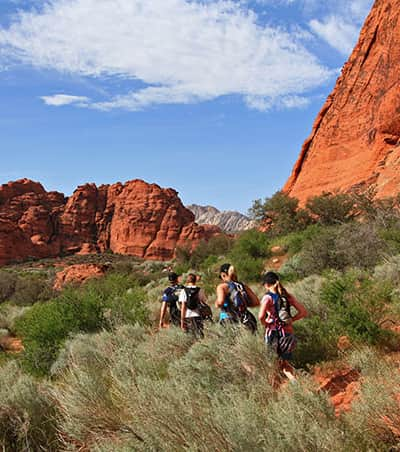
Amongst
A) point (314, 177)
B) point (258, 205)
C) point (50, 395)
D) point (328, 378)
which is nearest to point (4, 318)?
point (50, 395)

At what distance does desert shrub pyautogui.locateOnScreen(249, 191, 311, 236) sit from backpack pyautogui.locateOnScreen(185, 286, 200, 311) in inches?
847

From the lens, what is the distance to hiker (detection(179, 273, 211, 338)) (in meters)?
6.89

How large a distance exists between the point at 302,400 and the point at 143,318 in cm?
730

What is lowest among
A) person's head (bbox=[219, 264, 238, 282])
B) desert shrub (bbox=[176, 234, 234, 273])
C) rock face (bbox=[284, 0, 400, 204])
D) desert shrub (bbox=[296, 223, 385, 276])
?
person's head (bbox=[219, 264, 238, 282])

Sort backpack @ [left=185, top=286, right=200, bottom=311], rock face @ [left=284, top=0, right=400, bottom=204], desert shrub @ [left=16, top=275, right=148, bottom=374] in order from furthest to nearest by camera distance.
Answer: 1. rock face @ [left=284, top=0, right=400, bottom=204]
2. desert shrub @ [left=16, top=275, right=148, bottom=374]
3. backpack @ [left=185, top=286, right=200, bottom=311]

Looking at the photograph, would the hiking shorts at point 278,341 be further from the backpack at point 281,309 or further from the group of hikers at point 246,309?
the backpack at point 281,309

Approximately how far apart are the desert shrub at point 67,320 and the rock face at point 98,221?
71.1 meters

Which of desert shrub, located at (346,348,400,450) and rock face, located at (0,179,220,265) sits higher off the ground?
rock face, located at (0,179,220,265)

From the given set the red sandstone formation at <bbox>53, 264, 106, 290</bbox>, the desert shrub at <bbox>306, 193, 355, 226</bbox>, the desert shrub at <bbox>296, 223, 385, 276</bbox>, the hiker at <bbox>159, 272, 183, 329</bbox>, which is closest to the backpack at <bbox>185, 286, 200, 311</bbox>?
the hiker at <bbox>159, 272, 183, 329</bbox>

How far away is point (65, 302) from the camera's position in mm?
10523

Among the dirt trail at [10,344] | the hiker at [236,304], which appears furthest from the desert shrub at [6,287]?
the hiker at [236,304]

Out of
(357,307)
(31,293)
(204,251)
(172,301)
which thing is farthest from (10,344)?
(204,251)

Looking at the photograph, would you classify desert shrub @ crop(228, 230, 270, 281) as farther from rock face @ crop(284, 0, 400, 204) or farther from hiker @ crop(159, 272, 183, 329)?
hiker @ crop(159, 272, 183, 329)

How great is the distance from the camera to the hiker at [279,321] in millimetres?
5020
